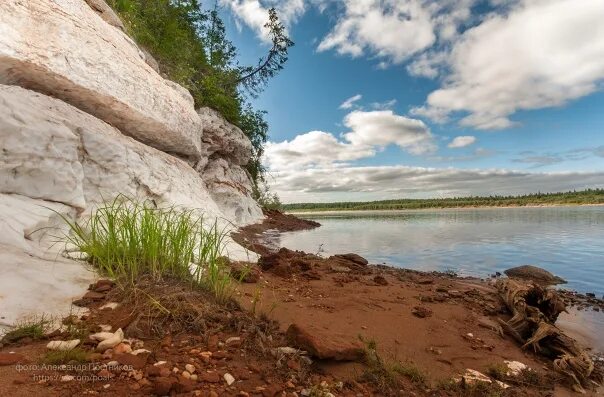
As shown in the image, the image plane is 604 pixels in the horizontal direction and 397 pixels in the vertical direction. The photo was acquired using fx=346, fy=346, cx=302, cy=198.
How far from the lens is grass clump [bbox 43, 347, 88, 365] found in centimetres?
213

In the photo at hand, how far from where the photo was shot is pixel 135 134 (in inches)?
352

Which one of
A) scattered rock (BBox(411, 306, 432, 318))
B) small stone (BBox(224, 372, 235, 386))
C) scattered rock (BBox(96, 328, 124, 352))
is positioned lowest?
scattered rock (BBox(411, 306, 432, 318))

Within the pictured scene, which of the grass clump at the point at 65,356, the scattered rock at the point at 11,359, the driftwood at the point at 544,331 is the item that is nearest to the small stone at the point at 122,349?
the grass clump at the point at 65,356

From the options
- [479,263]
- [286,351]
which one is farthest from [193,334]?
[479,263]

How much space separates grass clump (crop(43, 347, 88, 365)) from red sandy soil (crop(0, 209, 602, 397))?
41 millimetres

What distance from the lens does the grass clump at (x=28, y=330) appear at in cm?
238

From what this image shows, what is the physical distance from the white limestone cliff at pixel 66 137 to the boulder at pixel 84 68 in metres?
0.02

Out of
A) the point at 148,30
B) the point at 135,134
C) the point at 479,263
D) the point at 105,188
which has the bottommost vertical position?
the point at 479,263

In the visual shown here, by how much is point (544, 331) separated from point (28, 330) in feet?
18.6

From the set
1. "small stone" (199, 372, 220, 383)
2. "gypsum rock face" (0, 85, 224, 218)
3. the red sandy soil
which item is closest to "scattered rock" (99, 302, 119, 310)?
the red sandy soil

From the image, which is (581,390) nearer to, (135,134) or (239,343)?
(239,343)

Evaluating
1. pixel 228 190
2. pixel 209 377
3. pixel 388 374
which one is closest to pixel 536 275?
pixel 388 374

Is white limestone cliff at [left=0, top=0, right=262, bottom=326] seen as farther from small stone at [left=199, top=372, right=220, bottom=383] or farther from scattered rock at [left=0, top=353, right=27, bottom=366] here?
small stone at [left=199, top=372, right=220, bottom=383]

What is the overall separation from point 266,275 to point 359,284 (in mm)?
1874
